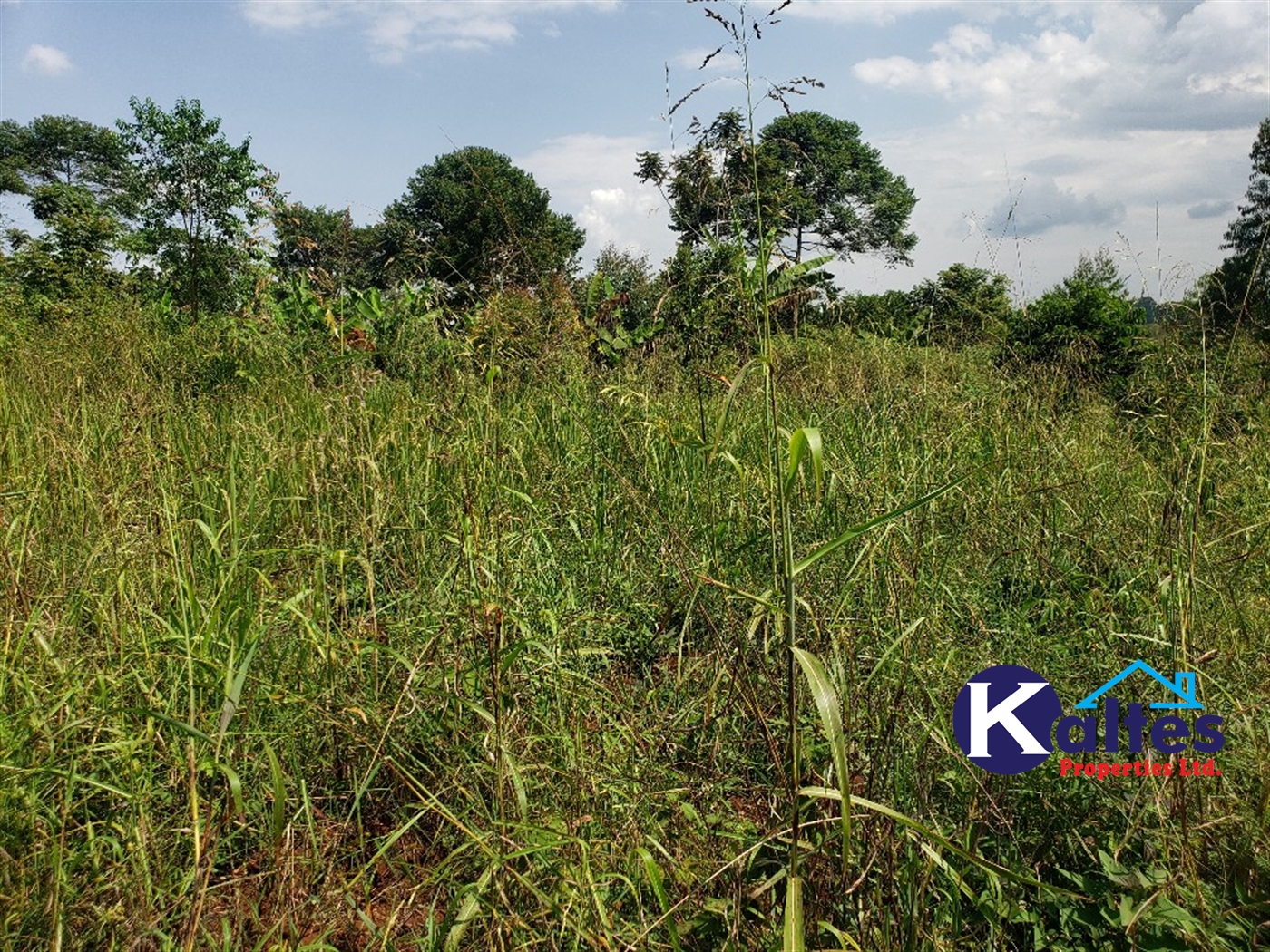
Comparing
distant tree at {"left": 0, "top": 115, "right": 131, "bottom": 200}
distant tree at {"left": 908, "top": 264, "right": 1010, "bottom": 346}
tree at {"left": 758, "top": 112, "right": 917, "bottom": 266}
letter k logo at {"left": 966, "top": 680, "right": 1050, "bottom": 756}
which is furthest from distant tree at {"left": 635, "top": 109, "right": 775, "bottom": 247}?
distant tree at {"left": 0, "top": 115, "right": 131, "bottom": 200}

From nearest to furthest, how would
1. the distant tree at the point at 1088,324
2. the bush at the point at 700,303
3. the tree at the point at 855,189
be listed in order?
the bush at the point at 700,303 < the distant tree at the point at 1088,324 < the tree at the point at 855,189

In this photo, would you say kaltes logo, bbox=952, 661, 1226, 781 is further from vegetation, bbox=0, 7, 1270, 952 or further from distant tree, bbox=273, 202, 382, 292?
distant tree, bbox=273, 202, 382, 292

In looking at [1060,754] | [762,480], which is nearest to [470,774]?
[762,480]

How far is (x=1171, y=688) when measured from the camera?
167 centimetres

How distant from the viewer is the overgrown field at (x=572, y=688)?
4.61 ft

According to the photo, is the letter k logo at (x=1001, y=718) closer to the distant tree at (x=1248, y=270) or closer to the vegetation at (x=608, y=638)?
the vegetation at (x=608, y=638)

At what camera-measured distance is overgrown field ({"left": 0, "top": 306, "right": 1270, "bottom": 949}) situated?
1.40 meters

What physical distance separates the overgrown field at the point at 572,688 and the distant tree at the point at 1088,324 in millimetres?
2676

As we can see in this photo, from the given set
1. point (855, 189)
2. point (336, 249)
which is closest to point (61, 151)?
point (855, 189)

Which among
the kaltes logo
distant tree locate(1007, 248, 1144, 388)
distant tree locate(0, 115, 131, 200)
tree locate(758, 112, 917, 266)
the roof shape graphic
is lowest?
the kaltes logo

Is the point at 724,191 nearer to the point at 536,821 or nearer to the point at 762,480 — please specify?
the point at 762,480

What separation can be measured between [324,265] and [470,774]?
2.77m

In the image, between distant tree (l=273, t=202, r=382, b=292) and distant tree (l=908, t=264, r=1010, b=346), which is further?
distant tree (l=908, t=264, r=1010, b=346)

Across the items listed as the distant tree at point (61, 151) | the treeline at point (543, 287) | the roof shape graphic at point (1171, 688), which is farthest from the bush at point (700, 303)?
the distant tree at point (61, 151)
